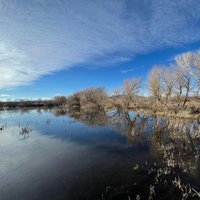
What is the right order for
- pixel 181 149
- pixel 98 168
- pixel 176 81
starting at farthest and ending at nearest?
pixel 176 81, pixel 181 149, pixel 98 168

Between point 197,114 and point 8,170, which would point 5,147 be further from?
point 197,114

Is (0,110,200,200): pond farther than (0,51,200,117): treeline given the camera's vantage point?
No

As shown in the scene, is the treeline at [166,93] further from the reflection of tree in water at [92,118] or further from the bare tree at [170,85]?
the reflection of tree in water at [92,118]

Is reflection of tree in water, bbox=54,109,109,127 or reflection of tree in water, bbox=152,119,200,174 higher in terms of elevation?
reflection of tree in water, bbox=54,109,109,127

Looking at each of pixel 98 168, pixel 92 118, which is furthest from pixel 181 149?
pixel 92 118

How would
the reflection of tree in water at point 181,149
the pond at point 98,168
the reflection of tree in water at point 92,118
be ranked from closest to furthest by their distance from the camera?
1. the pond at point 98,168
2. the reflection of tree in water at point 181,149
3. the reflection of tree in water at point 92,118

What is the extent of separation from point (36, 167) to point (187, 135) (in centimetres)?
1366

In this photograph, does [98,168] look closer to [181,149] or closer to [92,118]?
[181,149]

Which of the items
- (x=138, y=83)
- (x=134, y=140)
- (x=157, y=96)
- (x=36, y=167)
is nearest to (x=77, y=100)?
(x=138, y=83)

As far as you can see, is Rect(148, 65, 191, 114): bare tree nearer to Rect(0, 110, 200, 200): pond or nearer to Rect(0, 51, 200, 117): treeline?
Rect(0, 51, 200, 117): treeline

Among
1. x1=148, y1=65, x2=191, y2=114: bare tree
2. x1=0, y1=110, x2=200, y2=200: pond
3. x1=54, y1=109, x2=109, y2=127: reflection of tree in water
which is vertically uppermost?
x1=148, y1=65, x2=191, y2=114: bare tree

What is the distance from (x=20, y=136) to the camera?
1931 cm

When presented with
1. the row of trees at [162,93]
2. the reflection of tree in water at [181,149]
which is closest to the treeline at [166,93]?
the row of trees at [162,93]

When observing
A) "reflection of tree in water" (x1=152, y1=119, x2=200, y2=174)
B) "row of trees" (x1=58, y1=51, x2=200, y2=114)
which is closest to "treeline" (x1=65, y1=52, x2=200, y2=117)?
"row of trees" (x1=58, y1=51, x2=200, y2=114)
